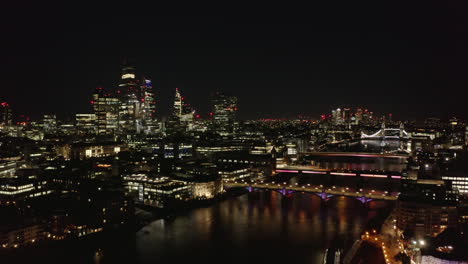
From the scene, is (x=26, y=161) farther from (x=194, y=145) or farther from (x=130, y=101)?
(x=130, y=101)

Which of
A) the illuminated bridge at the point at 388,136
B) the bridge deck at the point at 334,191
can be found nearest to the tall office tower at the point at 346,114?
the illuminated bridge at the point at 388,136

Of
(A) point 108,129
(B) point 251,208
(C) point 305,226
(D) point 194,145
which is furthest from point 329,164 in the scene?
(A) point 108,129

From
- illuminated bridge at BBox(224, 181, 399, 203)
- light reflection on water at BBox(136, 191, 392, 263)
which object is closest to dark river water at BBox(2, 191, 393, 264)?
light reflection on water at BBox(136, 191, 392, 263)

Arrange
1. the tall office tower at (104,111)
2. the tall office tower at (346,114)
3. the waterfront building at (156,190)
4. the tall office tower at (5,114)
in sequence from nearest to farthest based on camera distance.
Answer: the waterfront building at (156,190) → the tall office tower at (104,111) → the tall office tower at (5,114) → the tall office tower at (346,114)

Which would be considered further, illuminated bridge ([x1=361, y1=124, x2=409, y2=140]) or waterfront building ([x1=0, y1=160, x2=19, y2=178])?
illuminated bridge ([x1=361, y1=124, x2=409, y2=140])

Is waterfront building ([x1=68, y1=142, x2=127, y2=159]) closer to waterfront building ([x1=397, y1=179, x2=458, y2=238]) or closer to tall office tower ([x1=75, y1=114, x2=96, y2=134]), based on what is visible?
tall office tower ([x1=75, y1=114, x2=96, y2=134])

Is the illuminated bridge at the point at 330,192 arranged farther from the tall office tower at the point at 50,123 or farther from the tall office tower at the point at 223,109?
the tall office tower at the point at 223,109
